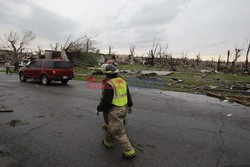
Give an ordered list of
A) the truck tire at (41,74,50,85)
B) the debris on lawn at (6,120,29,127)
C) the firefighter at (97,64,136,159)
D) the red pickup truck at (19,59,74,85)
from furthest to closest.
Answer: the truck tire at (41,74,50,85) < the red pickup truck at (19,59,74,85) < the debris on lawn at (6,120,29,127) < the firefighter at (97,64,136,159)

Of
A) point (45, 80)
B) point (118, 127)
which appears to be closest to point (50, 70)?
point (45, 80)

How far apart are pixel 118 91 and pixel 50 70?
10450mm

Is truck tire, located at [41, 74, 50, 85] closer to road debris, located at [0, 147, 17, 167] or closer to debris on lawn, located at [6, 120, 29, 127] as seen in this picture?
debris on lawn, located at [6, 120, 29, 127]

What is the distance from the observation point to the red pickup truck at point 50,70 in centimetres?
1195

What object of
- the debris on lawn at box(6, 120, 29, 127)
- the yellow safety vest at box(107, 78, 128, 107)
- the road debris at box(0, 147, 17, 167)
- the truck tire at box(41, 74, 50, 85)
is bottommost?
the road debris at box(0, 147, 17, 167)

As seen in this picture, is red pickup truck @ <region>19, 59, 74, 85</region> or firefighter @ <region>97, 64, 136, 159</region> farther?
red pickup truck @ <region>19, 59, 74, 85</region>

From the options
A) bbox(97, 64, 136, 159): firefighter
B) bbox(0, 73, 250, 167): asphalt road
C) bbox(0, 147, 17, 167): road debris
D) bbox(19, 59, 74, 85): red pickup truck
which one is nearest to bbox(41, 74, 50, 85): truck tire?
bbox(19, 59, 74, 85): red pickup truck

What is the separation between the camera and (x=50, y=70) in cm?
1198

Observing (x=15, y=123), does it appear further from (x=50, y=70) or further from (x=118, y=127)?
(x=50, y=70)

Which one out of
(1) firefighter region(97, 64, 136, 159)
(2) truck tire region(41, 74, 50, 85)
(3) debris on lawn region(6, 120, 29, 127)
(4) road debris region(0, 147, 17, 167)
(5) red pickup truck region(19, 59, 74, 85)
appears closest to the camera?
(4) road debris region(0, 147, 17, 167)

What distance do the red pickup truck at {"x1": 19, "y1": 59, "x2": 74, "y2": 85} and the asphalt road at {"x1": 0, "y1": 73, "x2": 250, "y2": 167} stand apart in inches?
236

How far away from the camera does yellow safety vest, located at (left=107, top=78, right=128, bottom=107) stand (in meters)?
3.07

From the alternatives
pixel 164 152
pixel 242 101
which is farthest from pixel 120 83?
pixel 242 101

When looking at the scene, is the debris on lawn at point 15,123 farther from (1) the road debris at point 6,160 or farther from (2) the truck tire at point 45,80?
(2) the truck tire at point 45,80
